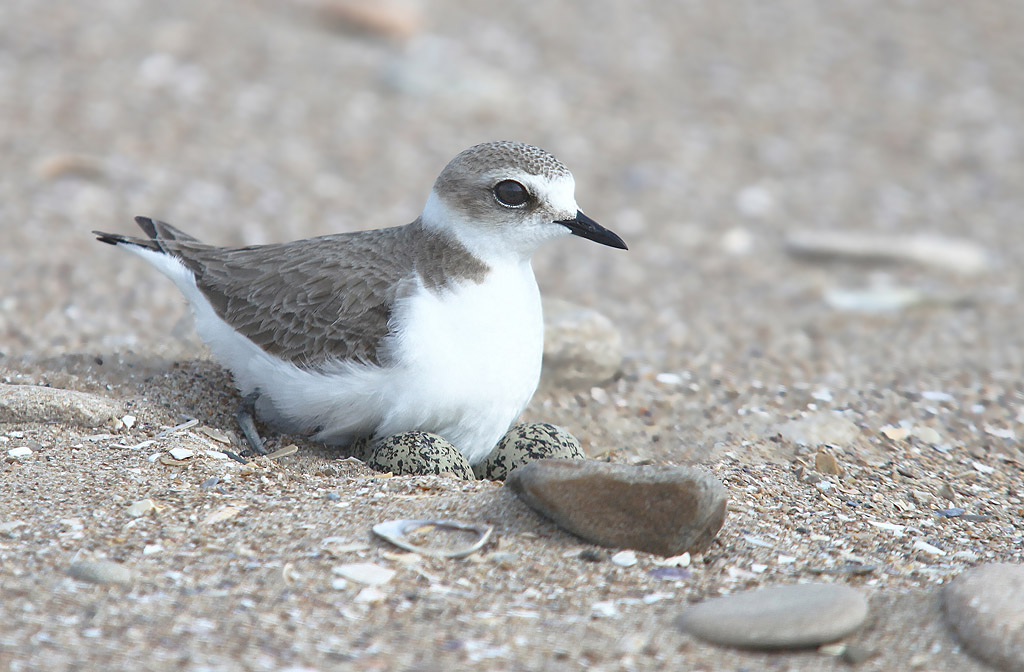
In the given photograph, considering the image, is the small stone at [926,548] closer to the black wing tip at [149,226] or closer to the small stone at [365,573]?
the small stone at [365,573]

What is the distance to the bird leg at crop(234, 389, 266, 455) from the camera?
4117 millimetres

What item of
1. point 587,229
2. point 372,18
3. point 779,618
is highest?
point 372,18

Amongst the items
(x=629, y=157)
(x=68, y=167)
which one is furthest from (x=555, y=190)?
(x=629, y=157)

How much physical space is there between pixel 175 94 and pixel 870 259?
5639 millimetres

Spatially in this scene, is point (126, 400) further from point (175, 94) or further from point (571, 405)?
point (175, 94)

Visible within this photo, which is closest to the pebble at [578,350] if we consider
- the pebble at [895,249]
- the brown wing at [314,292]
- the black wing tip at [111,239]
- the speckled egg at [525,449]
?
the speckled egg at [525,449]

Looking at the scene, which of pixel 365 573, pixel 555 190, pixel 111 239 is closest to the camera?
pixel 365 573

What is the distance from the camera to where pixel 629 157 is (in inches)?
365

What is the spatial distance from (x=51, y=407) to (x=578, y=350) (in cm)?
227

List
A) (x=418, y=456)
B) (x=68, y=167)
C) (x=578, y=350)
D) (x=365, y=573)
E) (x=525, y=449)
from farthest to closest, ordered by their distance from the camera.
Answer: (x=68, y=167) < (x=578, y=350) < (x=525, y=449) < (x=418, y=456) < (x=365, y=573)

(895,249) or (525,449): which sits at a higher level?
(895,249)

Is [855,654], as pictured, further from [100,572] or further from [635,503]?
[100,572]

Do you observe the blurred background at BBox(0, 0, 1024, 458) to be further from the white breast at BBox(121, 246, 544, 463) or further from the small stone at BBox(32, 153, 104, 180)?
the white breast at BBox(121, 246, 544, 463)

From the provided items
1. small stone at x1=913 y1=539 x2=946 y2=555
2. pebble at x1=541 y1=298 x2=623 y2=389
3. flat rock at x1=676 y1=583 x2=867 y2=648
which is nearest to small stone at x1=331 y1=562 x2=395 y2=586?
flat rock at x1=676 y1=583 x2=867 y2=648
